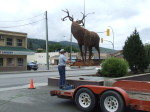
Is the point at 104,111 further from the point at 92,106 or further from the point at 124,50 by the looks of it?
the point at 124,50

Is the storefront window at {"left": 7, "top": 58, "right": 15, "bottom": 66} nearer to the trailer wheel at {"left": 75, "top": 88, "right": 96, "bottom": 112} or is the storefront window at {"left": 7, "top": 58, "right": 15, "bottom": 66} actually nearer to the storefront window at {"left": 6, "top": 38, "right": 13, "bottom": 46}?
the storefront window at {"left": 6, "top": 38, "right": 13, "bottom": 46}

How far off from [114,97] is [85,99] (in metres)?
1.06

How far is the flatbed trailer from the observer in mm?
6621

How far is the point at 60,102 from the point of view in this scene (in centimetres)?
905

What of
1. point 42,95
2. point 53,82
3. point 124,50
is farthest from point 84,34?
point 42,95

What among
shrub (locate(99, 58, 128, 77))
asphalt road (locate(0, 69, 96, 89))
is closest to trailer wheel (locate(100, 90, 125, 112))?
shrub (locate(99, 58, 128, 77))

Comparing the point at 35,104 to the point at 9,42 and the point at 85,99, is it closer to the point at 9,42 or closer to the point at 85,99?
the point at 85,99

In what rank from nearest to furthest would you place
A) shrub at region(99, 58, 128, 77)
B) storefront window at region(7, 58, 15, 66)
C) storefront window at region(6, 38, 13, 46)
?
shrub at region(99, 58, 128, 77), storefront window at region(7, 58, 15, 66), storefront window at region(6, 38, 13, 46)

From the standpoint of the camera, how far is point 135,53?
631 inches

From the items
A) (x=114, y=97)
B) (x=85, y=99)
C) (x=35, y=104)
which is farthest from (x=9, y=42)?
(x=114, y=97)

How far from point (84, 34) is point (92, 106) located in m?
18.0

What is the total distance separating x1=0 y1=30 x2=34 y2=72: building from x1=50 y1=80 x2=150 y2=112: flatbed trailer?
3114 centimetres

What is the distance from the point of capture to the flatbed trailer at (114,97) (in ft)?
21.7

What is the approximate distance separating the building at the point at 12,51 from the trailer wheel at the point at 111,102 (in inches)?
1253
